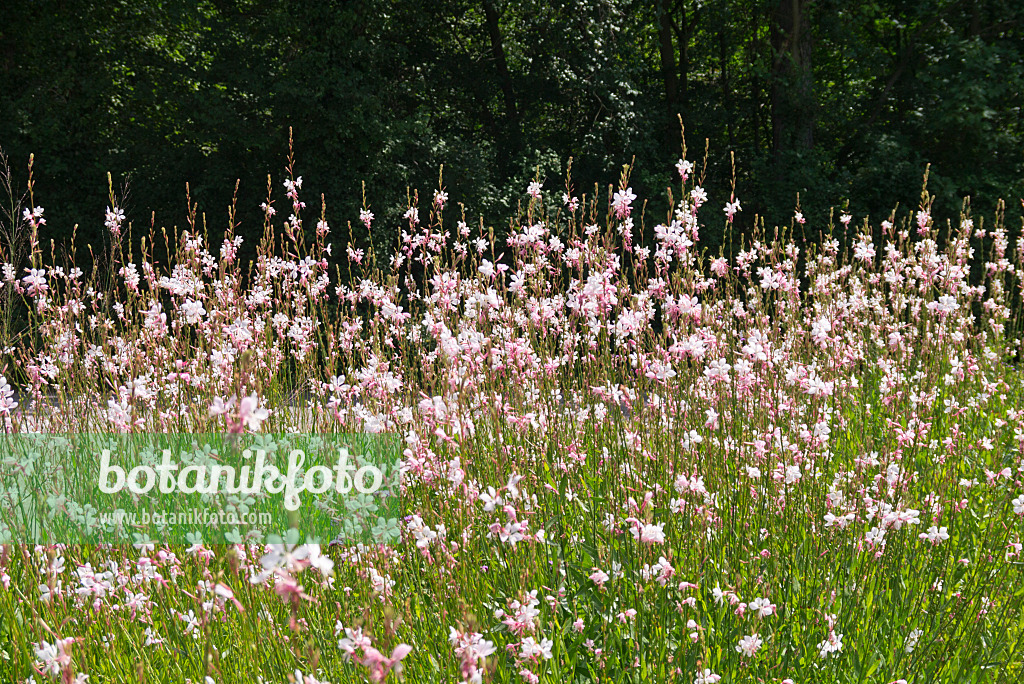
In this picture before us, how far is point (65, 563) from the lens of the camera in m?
2.73

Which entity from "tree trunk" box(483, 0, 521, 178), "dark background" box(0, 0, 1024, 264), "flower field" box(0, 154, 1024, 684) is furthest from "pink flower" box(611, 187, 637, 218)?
"tree trunk" box(483, 0, 521, 178)

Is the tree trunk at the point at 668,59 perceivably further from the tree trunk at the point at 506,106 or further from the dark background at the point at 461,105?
the tree trunk at the point at 506,106

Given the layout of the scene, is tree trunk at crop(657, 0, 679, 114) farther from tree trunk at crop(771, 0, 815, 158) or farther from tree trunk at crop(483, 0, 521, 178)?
tree trunk at crop(483, 0, 521, 178)

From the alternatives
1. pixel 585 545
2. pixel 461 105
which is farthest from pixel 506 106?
pixel 585 545

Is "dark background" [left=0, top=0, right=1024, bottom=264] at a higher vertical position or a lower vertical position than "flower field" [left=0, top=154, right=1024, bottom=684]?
higher

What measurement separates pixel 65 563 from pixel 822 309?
3238 millimetres

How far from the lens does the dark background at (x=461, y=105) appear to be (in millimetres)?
11820

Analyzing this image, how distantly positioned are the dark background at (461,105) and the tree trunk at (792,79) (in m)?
0.04

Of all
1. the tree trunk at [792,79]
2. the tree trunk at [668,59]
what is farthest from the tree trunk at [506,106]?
the tree trunk at [792,79]

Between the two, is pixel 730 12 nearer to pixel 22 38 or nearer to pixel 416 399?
pixel 22 38

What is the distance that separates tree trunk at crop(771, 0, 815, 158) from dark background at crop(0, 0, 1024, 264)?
4cm

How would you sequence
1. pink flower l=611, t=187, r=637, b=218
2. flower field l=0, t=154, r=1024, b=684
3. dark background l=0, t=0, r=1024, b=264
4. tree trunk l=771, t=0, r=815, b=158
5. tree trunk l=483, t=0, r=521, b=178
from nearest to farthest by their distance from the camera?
flower field l=0, t=154, r=1024, b=684, pink flower l=611, t=187, r=637, b=218, dark background l=0, t=0, r=1024, b=264, tree trunk l=771, t=0, r=815, b=158, tree trunk l=483, t=0, r=521, b=178

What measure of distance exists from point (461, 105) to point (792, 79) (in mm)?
5186

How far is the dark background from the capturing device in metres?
11.8
